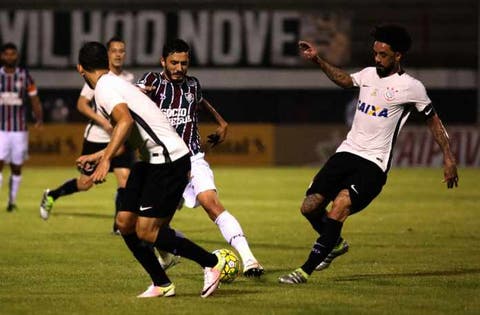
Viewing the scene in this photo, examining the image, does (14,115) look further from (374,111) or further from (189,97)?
(374,111)

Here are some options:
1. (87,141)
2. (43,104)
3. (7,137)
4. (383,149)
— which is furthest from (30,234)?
(43,104)

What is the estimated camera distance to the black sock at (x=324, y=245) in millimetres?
9977

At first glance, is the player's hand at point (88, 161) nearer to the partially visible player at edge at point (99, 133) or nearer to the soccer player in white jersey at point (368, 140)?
the soccer player in white jersey at point (368, 140)

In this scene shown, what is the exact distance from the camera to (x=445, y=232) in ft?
48.9

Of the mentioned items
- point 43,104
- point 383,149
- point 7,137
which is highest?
point 383,149

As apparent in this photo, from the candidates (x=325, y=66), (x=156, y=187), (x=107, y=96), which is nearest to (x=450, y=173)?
(x=325, y=66)

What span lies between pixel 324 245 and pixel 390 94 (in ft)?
4.46

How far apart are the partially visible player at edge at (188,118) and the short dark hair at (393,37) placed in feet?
5.25

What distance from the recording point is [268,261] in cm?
1180

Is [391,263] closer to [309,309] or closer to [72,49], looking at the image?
[309,309]

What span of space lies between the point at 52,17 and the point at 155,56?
3124mm

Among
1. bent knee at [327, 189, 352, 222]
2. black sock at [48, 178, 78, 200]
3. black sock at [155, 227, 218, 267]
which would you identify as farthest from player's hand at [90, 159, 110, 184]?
black sock at [48, 178, 78, 200]

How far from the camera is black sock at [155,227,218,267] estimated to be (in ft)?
29.8

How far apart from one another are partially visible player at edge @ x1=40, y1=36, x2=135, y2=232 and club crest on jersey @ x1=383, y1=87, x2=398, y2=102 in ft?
12.1
